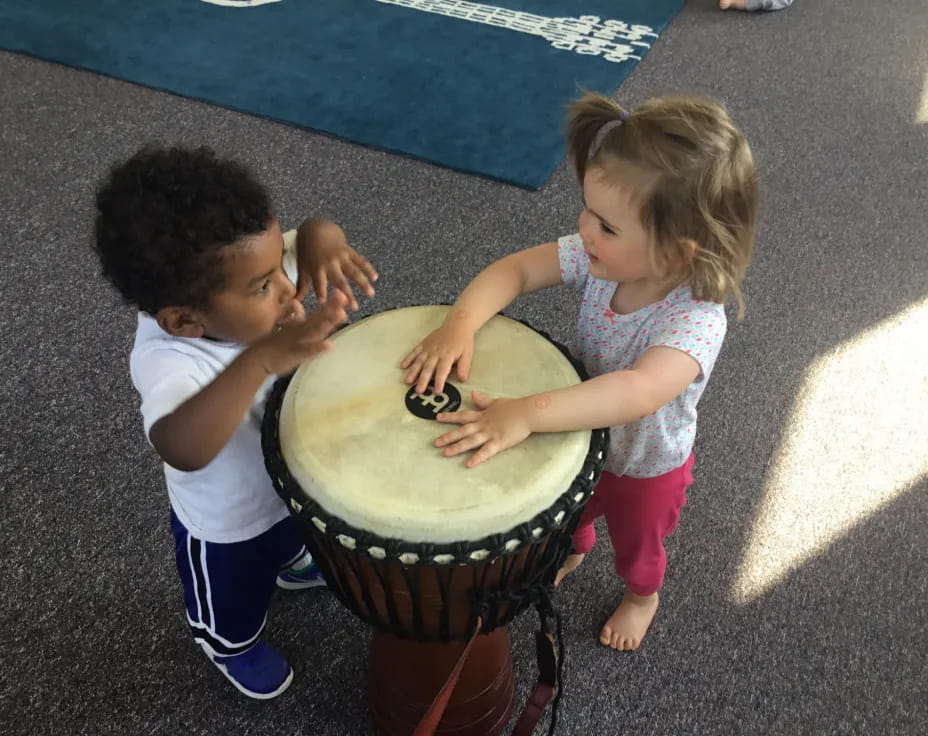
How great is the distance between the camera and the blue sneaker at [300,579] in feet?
4.73

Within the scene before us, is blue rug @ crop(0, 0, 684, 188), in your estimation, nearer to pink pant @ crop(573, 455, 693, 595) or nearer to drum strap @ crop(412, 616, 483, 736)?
pink pant @ crop(573, 455, 693, 595)

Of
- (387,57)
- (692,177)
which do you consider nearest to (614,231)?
(692,177)

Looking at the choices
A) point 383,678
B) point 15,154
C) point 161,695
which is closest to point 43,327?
point 15,154

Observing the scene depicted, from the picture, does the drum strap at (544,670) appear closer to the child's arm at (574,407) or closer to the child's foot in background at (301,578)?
the child's arm at (574,407)

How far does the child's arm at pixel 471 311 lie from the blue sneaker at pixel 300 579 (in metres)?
0.60

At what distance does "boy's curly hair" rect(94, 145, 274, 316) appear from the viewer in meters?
0.91

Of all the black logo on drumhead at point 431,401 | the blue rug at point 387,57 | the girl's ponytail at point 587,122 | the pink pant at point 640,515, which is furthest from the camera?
the blue rug at point 387,57

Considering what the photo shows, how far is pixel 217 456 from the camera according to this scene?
1.01 m

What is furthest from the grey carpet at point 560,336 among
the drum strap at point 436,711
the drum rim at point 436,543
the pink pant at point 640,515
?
the drum rim at point 436,543

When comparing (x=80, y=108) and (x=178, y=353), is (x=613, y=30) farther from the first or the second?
(x=178, y=353)

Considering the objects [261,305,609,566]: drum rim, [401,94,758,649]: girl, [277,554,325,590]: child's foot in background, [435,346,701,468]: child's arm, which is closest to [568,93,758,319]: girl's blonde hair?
[401,94,758,649]: girl

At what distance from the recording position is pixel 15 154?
2.41 m

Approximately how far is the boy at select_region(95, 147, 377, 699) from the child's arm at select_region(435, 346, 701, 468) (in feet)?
0.62

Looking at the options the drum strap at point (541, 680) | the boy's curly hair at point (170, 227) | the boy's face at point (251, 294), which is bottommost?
the drum strap at point (541, 680)
